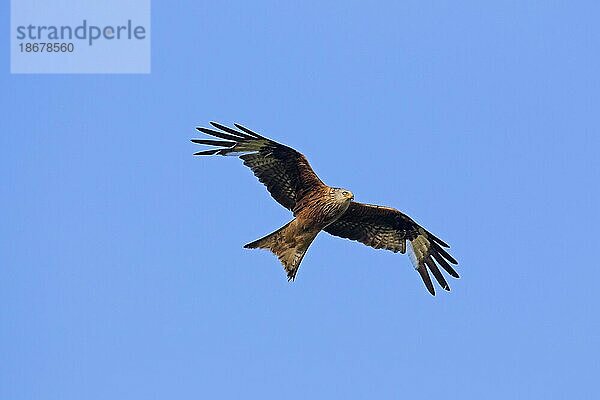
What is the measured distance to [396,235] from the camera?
787 inches

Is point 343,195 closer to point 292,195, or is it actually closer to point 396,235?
point 292,195

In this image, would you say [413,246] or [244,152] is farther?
[413,246]

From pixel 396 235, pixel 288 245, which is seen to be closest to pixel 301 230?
pixel 288 245

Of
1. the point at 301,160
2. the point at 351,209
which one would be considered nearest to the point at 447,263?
the point at 351,209

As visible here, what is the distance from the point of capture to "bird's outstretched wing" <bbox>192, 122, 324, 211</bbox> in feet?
60.4

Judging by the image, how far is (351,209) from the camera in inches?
758

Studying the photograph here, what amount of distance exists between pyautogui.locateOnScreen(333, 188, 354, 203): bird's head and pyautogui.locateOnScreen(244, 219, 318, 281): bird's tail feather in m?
0.71

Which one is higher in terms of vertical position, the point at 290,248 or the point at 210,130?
the point at 210,130

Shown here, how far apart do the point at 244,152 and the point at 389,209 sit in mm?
2523

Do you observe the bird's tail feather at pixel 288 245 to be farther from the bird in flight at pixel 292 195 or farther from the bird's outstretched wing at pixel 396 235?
the bird's outstretched wing at pixel 396 235

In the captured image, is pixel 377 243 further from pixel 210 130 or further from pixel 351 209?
pixel 210 130

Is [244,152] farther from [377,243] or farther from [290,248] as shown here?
[377,243]

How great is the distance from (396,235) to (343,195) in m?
2.05

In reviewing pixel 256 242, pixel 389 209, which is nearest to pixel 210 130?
pixel 256 242
